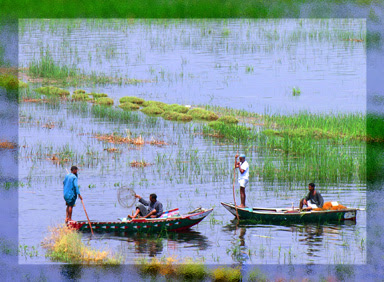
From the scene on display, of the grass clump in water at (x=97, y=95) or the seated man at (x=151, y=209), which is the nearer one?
the seated man at (x=151, y=209)

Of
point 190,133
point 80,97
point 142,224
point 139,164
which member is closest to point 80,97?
point 80,97

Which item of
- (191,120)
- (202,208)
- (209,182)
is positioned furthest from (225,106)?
(202,208)

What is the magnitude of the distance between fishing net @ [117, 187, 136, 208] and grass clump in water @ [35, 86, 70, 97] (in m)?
18.2

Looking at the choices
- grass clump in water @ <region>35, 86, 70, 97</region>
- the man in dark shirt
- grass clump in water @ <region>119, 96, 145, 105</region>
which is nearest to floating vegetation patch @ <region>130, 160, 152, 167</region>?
the man in dark shirt

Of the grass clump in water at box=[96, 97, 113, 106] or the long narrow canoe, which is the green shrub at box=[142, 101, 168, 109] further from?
the long narrow canoe

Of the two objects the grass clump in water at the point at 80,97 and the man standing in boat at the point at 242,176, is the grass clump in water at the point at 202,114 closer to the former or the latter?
the grass clump in water at the point at 80,97

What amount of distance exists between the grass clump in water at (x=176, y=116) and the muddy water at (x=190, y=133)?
67 centimetres

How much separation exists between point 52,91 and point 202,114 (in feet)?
27.2

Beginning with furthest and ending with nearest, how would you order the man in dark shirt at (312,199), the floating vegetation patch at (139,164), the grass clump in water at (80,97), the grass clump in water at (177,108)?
1. the grass clump in water at (80,97)
2. the grass clump in water at (177,108)
3. the floating vegetation patch at (139,164)
4. the man in dark shirt at (312,199)

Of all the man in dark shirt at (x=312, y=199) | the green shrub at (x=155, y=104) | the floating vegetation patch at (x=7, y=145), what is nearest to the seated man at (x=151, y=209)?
the man in dark shirt at (x=312, y=199)

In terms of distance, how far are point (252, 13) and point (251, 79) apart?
12.5 m

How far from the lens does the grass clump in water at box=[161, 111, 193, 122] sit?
120 feet

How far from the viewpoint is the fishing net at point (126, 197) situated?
22703mm

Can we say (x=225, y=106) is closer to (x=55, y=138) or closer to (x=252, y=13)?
(x=55, y=138)
